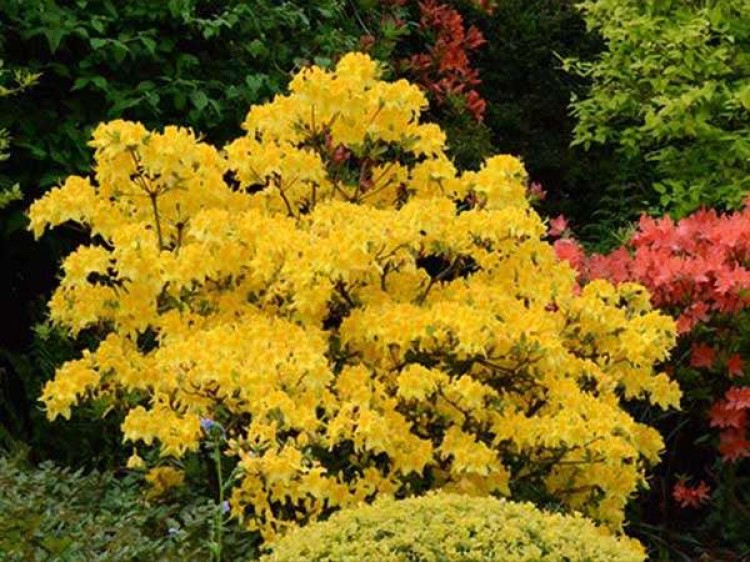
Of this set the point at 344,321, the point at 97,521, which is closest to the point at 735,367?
the point at 344,321

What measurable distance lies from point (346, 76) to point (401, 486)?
1.38m

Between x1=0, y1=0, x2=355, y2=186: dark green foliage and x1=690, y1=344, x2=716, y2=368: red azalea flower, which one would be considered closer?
x1=690, y1=344, x2=716, y2=368: red azalea flower

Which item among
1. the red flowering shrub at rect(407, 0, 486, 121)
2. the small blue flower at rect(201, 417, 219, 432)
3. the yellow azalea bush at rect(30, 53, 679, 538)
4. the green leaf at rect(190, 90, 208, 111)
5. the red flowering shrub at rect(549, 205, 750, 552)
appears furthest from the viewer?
the red flowering shrub at rect(407, 0, 486, 121)

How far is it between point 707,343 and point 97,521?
2.47 metres

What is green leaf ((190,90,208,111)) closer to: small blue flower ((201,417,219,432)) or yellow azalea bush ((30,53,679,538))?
yellow azalea bush ((30,53,679,538))

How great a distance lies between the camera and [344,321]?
4555mm

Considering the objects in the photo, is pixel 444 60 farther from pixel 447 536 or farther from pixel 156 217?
pixel 447 536

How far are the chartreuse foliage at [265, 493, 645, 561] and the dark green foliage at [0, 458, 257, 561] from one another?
637mm

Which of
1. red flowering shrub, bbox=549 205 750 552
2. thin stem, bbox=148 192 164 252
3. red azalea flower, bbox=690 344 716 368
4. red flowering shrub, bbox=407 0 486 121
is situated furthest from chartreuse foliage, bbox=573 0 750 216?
thin stem, bbox=148 192 164 252

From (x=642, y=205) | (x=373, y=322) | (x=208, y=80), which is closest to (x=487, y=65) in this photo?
(x=642, y=205)

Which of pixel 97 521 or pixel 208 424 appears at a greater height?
pixel 208 424

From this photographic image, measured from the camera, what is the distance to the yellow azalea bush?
13.9 ft

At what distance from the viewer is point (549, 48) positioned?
9.79m

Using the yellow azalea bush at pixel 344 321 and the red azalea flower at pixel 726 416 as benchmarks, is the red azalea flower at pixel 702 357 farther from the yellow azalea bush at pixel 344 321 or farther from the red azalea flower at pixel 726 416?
the yellow azalea bush at pixel 344 321
